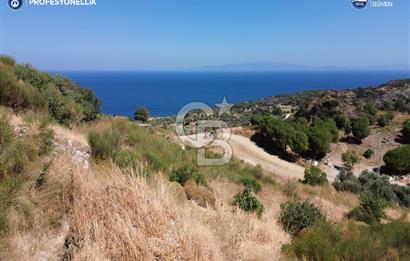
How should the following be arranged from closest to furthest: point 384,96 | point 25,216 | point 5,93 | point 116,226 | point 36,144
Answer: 1. point 116,226
2. point 25,216
3. point 36,144
4. point 5,93
5. point 384,96

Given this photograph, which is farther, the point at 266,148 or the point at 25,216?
the point at 266,148

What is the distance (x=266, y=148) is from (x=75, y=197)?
1063 inches

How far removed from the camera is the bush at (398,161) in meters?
25.7

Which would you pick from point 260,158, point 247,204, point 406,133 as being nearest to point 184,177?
point 247,204

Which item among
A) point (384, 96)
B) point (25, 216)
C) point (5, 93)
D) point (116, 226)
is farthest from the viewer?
point (384, 96)

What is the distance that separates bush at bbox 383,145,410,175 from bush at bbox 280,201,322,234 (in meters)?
21.2

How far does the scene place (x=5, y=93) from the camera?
10500 mm

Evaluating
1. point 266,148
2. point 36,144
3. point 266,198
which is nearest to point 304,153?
point 266,148

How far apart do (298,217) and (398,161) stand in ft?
71.4

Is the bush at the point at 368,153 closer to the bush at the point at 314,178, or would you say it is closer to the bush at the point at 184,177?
the bush at the point at 314,178

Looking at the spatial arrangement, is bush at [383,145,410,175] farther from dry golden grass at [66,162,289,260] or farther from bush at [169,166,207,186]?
dry golden grass at [66,162,289,260]

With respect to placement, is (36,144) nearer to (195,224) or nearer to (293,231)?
(195,224)

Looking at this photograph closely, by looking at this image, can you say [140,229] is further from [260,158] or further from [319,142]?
[319,142]

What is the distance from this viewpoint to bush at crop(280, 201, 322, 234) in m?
7.06
